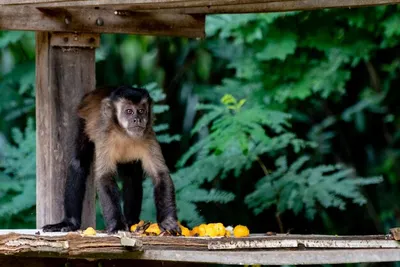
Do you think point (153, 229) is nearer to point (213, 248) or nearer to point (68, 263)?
point (68, 263)

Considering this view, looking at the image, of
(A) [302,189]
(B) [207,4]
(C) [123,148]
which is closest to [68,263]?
(C) [123,148]

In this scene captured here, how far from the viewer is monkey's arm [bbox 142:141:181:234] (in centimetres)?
688

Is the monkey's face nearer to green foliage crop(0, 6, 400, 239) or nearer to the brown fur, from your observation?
the brown fur

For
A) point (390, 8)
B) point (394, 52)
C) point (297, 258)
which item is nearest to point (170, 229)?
point (297, 258)

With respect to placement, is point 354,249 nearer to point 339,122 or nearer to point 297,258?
point 297,258

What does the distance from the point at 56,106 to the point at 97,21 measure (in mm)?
767

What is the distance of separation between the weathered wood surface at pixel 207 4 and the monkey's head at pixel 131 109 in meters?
0.68

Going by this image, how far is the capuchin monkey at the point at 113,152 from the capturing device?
6.98 m

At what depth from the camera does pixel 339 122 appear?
12086 mm

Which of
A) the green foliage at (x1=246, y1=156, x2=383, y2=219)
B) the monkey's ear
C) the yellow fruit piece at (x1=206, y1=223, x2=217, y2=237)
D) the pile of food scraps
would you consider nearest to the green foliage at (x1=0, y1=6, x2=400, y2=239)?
the green foliage at (x1=246, y1=156, x2=383, y2=219)

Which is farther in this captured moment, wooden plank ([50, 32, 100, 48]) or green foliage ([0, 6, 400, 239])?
green foliage ([0, 6, 400, 239])

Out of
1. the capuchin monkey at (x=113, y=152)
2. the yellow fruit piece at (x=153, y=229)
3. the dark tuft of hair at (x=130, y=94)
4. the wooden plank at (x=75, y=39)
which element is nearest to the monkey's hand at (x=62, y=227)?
the capuchin monkey at (x=113, y=152)

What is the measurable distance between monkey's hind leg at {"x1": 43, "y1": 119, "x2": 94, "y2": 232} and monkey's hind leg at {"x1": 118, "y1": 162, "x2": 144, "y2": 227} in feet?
1.20

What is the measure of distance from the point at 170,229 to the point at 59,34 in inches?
71.3
